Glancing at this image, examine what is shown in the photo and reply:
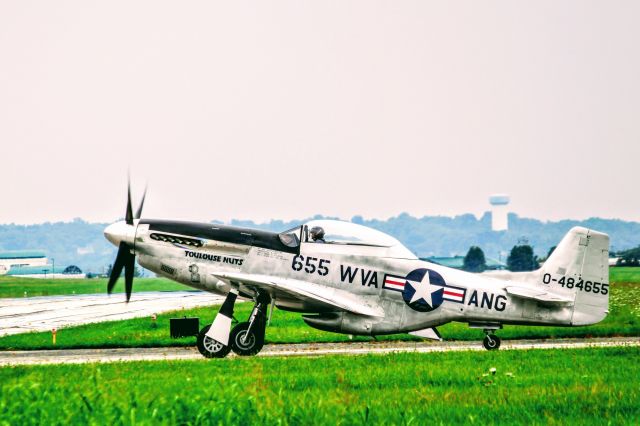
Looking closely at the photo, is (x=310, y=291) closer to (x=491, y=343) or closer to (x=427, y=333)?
(x=427, y=333)

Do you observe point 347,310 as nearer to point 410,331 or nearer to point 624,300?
point 410,331

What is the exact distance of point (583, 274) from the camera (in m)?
18.6

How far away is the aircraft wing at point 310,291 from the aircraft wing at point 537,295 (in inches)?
107

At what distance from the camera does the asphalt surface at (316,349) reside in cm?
1947

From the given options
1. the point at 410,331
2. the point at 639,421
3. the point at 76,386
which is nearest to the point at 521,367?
the point at 410,331

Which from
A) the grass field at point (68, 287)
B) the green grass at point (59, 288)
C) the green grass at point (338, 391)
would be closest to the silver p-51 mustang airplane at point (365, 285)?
the green grass at point (338, 391)

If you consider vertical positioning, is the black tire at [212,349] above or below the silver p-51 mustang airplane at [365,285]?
below

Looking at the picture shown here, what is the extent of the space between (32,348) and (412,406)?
49.6 ft

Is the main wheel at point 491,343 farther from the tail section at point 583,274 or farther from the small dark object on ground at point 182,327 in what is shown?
the small dark object on ground at point 182,327

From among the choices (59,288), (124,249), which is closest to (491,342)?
(124,249)

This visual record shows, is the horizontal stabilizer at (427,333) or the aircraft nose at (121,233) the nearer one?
the horizontal stabilizer at (427,333)

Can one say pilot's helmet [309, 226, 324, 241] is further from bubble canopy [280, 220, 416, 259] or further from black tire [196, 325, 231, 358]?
black tire [196, 325, 231, 358]

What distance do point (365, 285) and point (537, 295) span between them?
11.5ft

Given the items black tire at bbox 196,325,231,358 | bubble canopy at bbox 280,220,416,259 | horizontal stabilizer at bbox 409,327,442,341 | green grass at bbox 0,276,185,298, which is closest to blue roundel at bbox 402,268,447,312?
bubble canopy at bbox 280,220,416,259
